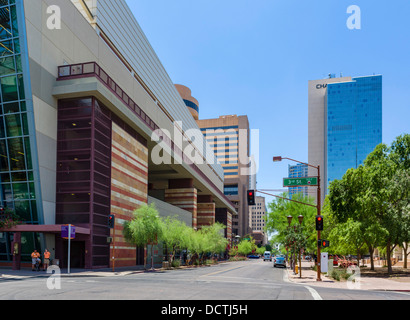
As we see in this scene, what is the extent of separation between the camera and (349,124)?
188m

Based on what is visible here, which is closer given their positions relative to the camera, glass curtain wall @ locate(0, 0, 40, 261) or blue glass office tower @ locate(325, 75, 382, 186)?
glass curtain wall @ locate(0, 0, 40, 261)

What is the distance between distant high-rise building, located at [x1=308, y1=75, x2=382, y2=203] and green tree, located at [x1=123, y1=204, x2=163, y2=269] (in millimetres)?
149014

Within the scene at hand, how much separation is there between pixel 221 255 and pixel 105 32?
79625 mm

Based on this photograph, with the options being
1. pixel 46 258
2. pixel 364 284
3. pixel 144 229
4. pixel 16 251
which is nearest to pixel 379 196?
pixel 364 284

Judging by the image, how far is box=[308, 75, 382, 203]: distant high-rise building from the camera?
18375 centimetres

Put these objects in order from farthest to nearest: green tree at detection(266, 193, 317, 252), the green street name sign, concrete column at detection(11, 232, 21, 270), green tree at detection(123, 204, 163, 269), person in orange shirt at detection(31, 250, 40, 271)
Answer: green tree at detection(266, 193, 317, 252)
green tree at detection(123, 204, 163, 269)
concrete column at detection(11, 232, 21, 270)
person in orange shirt at detection(31, 250, 40, 271)
the green street name sign

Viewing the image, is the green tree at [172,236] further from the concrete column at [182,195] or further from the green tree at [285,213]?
the concrete column at [182,195]

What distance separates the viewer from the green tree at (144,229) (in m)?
41.7

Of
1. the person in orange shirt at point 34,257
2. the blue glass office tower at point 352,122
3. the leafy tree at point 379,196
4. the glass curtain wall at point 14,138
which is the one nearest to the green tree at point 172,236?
the glass curtain wall at point 14,138

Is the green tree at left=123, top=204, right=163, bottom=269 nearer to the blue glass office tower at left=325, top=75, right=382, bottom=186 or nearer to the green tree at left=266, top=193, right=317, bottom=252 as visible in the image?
the green tree at left=266, top=193, right=317, bottom=252

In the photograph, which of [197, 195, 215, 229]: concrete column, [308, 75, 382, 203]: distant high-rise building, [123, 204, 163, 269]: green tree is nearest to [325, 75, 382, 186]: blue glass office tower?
[308, 75, 382, 203]: distant high-rise building
